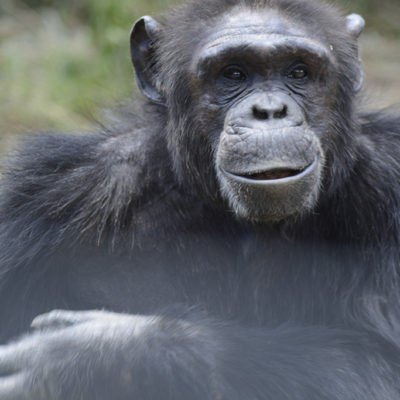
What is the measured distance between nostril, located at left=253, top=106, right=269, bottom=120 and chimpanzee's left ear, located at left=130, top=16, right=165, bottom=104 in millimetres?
868

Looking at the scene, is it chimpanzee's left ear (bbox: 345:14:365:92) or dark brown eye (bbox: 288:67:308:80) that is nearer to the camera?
dark brown eye (bbox: 288:67:308:80)

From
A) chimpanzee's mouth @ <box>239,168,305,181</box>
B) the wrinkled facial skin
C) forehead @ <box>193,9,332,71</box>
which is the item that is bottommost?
chimpanzee's mouth @ <box>239,168,305,181</box>

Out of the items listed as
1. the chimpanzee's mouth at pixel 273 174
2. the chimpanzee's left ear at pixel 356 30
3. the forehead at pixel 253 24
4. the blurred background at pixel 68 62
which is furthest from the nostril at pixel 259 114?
the blurred background at pixel 68 62

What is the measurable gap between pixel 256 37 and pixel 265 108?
46cm

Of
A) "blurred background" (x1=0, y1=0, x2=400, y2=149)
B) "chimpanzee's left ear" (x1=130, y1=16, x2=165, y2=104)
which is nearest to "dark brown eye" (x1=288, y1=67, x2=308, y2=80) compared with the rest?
"chimpanzee's left ear" (x1=130, y1=16, x2=165, y2=104)

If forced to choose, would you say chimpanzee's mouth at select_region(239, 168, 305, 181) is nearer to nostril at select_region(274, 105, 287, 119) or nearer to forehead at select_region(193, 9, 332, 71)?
nostril at select_region(274, 105, 287, 119)

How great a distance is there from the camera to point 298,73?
4.18 m

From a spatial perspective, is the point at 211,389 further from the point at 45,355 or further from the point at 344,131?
the point at 344,131

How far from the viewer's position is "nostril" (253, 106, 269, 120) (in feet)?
12.8

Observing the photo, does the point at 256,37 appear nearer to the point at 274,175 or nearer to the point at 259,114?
the point at 259,114

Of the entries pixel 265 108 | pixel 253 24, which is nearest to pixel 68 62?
pixel 253 24

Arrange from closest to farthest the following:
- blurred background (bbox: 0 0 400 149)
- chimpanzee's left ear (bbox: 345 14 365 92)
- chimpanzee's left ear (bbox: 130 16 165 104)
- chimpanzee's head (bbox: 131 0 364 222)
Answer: chimpanzee's head (bbox: 131 0 364 222), chimpanzee's left ear (bbox: 345 14 365 92), chimpanzee's left ear (bbox: 130 16 165 104), blurred background (bbox: 0 0 400 149)

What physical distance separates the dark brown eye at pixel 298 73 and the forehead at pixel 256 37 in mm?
122

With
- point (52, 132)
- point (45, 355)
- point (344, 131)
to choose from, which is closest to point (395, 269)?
point (344, 131)
